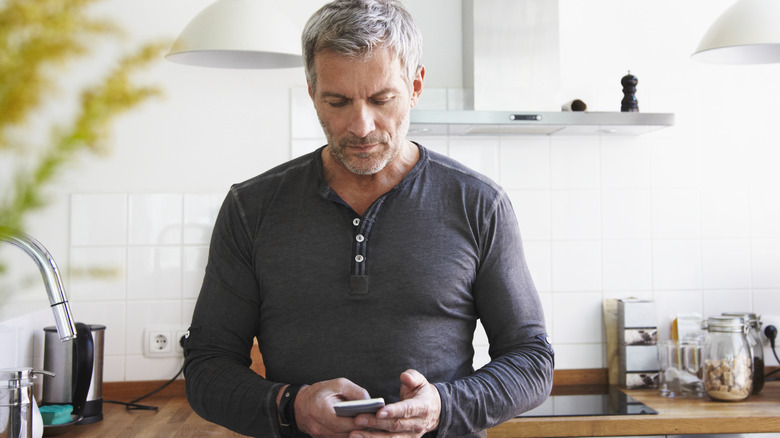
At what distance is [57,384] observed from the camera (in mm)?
1982

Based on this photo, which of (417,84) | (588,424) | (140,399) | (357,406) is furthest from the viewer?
(140,399)

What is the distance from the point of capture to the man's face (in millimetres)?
1138

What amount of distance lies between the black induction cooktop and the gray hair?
3.97ft

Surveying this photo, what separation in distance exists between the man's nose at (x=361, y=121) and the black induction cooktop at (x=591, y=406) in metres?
1.17

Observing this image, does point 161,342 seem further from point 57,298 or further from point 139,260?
point 57,298

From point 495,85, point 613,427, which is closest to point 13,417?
point 613,427

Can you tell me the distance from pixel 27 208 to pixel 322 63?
3.05ft

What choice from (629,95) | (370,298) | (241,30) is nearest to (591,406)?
(629,95)

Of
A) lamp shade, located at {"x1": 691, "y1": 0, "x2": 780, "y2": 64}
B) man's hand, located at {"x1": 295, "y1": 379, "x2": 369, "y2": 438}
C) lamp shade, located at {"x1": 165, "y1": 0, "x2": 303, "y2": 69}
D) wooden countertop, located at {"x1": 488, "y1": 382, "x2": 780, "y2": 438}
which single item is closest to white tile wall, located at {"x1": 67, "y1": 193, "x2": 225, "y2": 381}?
lamp shade, located at {"x1": 165, "y1": 0, "x2": 303, "y2": 69}

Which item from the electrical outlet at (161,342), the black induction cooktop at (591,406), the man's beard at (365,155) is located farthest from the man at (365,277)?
the electrical outlet at (161,342)

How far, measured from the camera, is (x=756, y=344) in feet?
7.52

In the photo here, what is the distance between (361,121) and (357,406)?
1.42 ft

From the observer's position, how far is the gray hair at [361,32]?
113 centimetres

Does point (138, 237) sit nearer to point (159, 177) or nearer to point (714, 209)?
point (159, 177)
